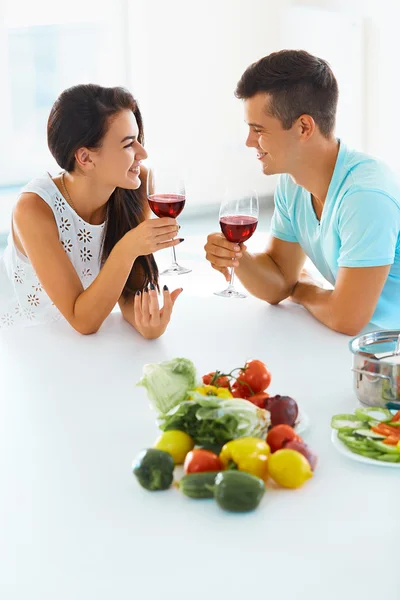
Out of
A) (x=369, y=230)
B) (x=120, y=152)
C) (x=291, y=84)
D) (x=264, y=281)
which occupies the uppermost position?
(x=291, y=84)

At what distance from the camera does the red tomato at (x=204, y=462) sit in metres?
1.32

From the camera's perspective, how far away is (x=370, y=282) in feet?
6.95

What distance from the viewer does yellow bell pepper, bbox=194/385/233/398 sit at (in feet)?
4.84

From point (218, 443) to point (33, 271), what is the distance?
1.41m

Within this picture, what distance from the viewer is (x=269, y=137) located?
94.0 inches

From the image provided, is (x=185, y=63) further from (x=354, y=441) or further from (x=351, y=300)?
(x=354, y=441)

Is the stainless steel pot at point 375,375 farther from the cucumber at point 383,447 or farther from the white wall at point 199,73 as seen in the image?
the white wall at point 199,73

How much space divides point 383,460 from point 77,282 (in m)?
1.14

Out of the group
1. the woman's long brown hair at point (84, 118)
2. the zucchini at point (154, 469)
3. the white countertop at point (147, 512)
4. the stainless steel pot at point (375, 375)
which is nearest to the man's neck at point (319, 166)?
the woman's long brown hair at point (84, 118)

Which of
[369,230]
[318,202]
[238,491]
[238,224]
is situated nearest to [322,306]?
[369,230]

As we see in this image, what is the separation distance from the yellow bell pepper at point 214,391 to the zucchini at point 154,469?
0.18 metres

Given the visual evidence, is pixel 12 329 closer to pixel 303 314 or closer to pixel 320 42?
pixel 303 314

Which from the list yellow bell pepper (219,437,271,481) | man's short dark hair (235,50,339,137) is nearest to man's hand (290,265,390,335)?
man's short dark hair (235,50,339,137)

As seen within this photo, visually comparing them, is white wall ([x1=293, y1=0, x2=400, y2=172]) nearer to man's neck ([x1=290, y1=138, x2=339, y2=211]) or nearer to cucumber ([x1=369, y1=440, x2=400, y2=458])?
man's neck ([x1=290, y1=138, x2=339, y2=211])
